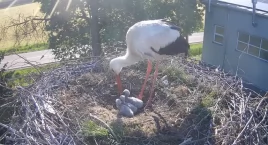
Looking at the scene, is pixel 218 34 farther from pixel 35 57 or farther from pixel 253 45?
pixel 35 57

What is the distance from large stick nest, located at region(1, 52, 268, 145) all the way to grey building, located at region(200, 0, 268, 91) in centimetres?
300

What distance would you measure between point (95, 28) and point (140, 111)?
5.45m

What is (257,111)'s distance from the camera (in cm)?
479

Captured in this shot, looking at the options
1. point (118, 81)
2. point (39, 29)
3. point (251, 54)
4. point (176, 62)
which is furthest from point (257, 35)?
point (39, 29)

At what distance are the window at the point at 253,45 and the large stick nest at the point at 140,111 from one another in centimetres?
334

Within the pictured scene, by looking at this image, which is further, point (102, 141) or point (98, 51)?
point (98, 51)

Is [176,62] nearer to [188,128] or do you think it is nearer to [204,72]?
[204,72]

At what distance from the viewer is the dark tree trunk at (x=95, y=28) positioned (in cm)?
1035

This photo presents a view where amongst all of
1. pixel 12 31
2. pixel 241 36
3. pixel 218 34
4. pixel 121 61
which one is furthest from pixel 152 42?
pixel 12 31

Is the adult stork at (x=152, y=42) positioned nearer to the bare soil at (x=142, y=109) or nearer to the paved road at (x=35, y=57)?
the bare soil at (x=142, y=109)

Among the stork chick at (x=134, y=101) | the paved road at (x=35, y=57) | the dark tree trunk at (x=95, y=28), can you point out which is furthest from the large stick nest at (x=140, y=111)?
the paved road at (x=35, y=57)

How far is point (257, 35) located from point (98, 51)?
400 centimetres

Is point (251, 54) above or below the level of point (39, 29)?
below

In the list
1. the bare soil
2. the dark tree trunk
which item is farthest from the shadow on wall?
the bare soil
